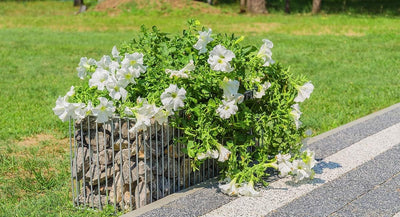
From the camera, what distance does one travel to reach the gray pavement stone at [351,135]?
577 cm

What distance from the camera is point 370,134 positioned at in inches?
248

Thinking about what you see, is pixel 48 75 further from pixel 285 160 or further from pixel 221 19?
pixel 221 19

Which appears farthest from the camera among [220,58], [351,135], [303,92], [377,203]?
[351,135]

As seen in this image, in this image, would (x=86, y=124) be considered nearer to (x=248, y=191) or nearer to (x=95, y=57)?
(x=248, y=191)

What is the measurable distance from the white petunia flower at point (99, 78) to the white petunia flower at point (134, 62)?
0.52ft

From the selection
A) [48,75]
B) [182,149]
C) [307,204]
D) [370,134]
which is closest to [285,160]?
[307,204]

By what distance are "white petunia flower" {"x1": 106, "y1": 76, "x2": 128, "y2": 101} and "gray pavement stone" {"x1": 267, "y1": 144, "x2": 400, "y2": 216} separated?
4.45 feet

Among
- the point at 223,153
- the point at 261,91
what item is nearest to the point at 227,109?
the point at 223,153

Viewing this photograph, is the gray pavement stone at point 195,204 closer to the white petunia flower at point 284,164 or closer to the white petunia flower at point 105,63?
the white petunia flower at point 284,164

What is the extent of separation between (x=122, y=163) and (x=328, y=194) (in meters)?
1.56

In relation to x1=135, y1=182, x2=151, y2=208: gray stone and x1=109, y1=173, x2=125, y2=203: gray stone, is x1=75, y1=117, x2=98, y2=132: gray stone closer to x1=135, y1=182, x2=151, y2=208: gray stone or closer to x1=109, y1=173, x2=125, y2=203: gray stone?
x1=109, y1=173, x2=125, y2=203: gray stone

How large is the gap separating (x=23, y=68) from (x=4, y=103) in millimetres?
3659

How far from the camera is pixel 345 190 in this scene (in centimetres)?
454

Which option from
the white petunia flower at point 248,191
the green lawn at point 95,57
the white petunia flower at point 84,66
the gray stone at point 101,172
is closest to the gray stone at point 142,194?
the gray stone at point 101,172
